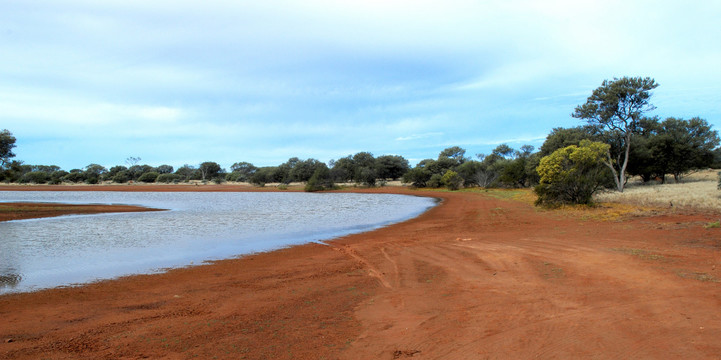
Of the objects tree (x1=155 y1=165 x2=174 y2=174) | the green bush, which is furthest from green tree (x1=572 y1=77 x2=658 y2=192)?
tree (x1=155 y1=165 x2=174 y2=174)

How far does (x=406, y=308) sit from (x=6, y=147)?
36.6 metres

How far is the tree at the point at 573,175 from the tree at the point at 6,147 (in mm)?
38174

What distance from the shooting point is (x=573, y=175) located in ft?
66.6

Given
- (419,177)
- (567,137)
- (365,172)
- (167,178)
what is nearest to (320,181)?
(365,172)

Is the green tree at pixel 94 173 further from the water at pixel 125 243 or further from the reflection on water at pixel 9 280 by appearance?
the reflection on water at pixel 9 280

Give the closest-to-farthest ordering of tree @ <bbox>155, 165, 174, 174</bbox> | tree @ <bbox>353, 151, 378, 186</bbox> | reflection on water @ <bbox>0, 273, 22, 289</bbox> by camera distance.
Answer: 1. reflection on water @ <bbox>0, 273, 22, 289</bbox>
2. tree @ <bbox>353, 151, 378, 186</bbox>
3. tree @ <bbox>155, 165, 174, 174</bbox>

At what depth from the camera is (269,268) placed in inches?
368

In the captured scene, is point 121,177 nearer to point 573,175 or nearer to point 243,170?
point 243,170

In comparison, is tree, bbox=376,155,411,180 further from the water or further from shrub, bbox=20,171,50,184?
shrub, bbox=20,171,50,184

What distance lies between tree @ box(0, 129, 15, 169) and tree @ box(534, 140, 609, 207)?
1503 inches

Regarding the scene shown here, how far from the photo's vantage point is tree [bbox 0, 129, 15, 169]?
1125 inches

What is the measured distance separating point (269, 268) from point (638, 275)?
25.7 feet

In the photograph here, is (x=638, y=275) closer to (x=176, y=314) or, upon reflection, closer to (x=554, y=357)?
(x=554, y=357)

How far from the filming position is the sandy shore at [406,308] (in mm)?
4352
